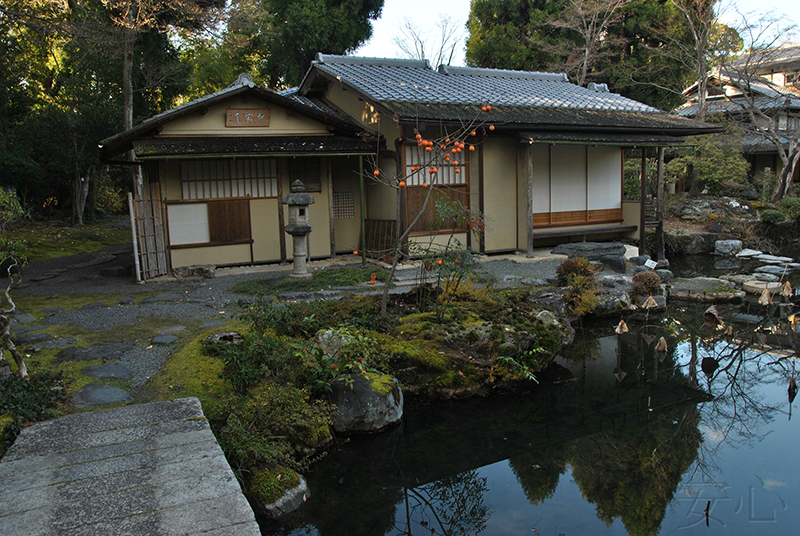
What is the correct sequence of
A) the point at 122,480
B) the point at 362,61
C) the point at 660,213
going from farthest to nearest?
the point at 660,213 → the point at 362,61 → the point at 122,480

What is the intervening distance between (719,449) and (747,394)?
5.53 feet

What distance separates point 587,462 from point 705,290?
25.1 ft

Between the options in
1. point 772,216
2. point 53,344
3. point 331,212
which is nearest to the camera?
point 53,344

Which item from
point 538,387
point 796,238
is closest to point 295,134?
point 538,387

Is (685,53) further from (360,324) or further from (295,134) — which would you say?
(360,324)

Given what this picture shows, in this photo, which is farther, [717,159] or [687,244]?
[717,159]

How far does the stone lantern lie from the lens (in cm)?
1031

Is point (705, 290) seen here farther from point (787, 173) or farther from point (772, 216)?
point (787, 173)

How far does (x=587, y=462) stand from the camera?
5379mm

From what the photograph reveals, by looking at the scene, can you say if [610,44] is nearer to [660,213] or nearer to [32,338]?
[660,213]

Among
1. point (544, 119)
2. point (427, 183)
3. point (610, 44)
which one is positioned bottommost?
point (427, 183)

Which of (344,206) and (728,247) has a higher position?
(344,206)

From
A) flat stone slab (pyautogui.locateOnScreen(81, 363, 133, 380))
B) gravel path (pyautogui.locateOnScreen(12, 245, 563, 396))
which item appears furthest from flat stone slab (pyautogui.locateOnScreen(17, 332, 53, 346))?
flat stone slab (pyautogui.locateOnScreen(81, 363, 133, 380))

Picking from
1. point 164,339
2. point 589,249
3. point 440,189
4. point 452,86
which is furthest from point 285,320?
point 452,86
